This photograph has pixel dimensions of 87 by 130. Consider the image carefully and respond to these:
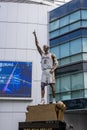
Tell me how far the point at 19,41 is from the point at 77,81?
7091 mm

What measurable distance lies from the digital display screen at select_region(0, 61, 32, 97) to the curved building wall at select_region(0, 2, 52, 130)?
1.42 ft

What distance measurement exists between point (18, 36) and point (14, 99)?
6.04m

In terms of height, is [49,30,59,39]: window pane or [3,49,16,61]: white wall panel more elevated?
[49,30,59,39]: window pane

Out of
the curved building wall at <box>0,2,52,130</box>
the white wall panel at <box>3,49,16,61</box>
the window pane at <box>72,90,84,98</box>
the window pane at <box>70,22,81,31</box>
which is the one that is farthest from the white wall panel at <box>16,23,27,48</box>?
the window pane at <box>72,90,84,98</box>

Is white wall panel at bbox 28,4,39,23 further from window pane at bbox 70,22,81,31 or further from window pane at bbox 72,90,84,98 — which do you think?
window pane at bbox 72,90,84,98

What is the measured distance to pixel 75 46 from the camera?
25.5 metres

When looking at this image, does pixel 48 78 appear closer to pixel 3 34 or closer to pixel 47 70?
pixel 47 70

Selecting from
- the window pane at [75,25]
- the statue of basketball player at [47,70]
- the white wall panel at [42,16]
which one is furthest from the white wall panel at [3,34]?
the statue of basketball player at [47,70]

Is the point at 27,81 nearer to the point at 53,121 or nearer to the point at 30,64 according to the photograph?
the point at 30,64

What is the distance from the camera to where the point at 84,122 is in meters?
26.4

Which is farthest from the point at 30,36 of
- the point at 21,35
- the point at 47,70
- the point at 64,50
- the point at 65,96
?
the point at 47,70

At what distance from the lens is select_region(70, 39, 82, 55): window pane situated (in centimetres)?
2513

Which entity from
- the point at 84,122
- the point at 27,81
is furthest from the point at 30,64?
the point at 84,122

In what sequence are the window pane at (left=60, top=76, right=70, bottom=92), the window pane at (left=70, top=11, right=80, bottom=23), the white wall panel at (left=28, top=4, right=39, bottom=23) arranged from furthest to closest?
1. the white wall panel at (left=28, top=4, right=39, bottom=23)
2. the window pane at (left=70, top=11, right=80, bottom=23)
3. the window pane at (left=60, top=76, right=70, bottom=92)
